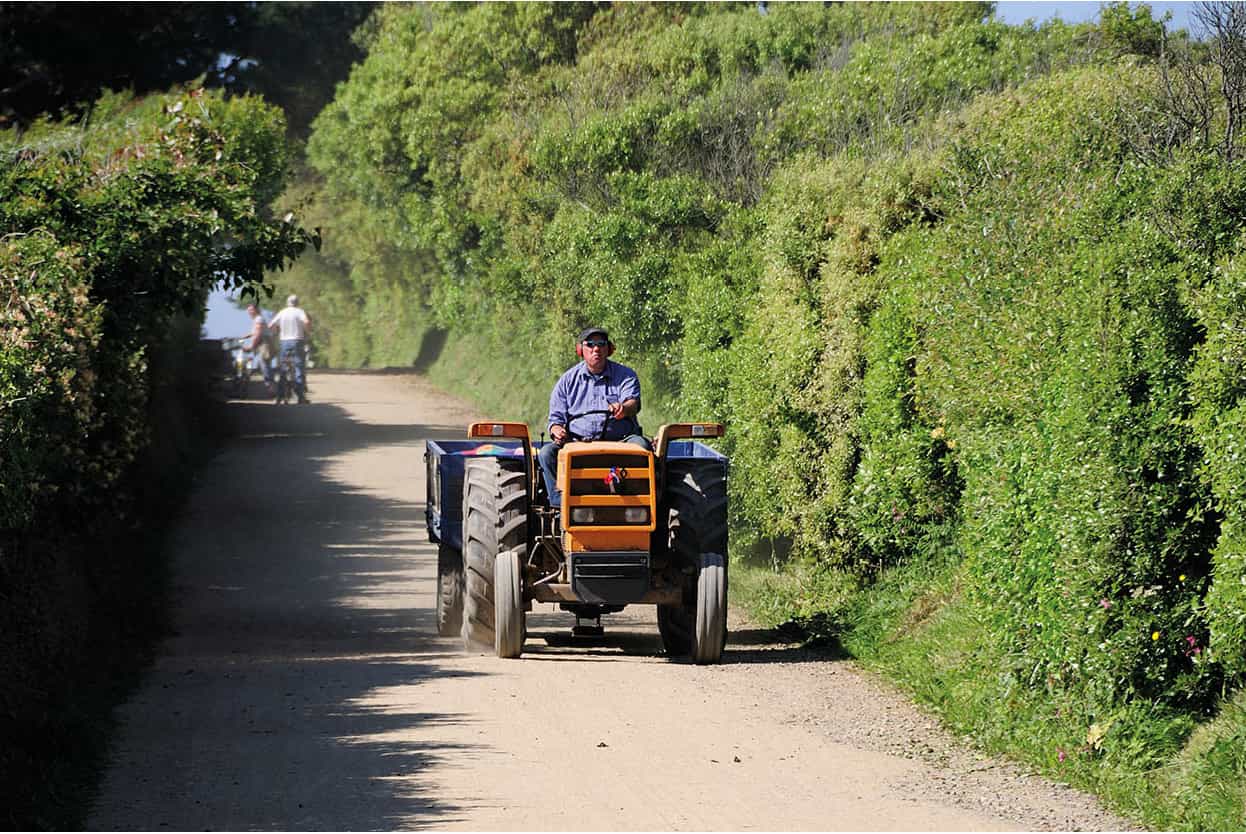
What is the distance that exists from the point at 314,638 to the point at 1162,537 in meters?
7.95

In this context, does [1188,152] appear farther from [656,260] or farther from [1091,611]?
[656,260]

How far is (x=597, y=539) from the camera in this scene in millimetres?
13547

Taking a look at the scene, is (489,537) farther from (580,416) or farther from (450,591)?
(450,591)

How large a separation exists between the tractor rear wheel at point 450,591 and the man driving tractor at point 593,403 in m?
1.42

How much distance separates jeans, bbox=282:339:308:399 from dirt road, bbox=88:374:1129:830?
16937mm

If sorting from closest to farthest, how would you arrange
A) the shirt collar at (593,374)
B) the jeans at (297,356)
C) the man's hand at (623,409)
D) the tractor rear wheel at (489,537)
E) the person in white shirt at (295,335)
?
the tractor rear wheel at (489,537)
the man's hand at (623,409)
the shirt collar at (593,374)
the person in white shirt at (295,335)
the jeans at (297,356)

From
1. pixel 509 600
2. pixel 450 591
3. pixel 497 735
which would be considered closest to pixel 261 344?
pixel 450 591

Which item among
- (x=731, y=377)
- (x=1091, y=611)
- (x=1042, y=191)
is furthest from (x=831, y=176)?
(x=1091, y=611)

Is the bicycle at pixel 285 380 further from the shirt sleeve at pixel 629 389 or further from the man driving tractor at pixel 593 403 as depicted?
the shirt sleeve at pixel 629 389

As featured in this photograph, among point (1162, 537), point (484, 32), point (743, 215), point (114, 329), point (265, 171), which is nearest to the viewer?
point (1162, 537)

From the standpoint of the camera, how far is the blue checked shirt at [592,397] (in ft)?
46.9

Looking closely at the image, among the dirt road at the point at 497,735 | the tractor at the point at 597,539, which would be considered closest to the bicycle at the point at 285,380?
the dirt road at the point at 497,735

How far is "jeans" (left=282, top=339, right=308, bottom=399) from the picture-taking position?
35.3 metres

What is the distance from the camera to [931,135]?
20469 mm
